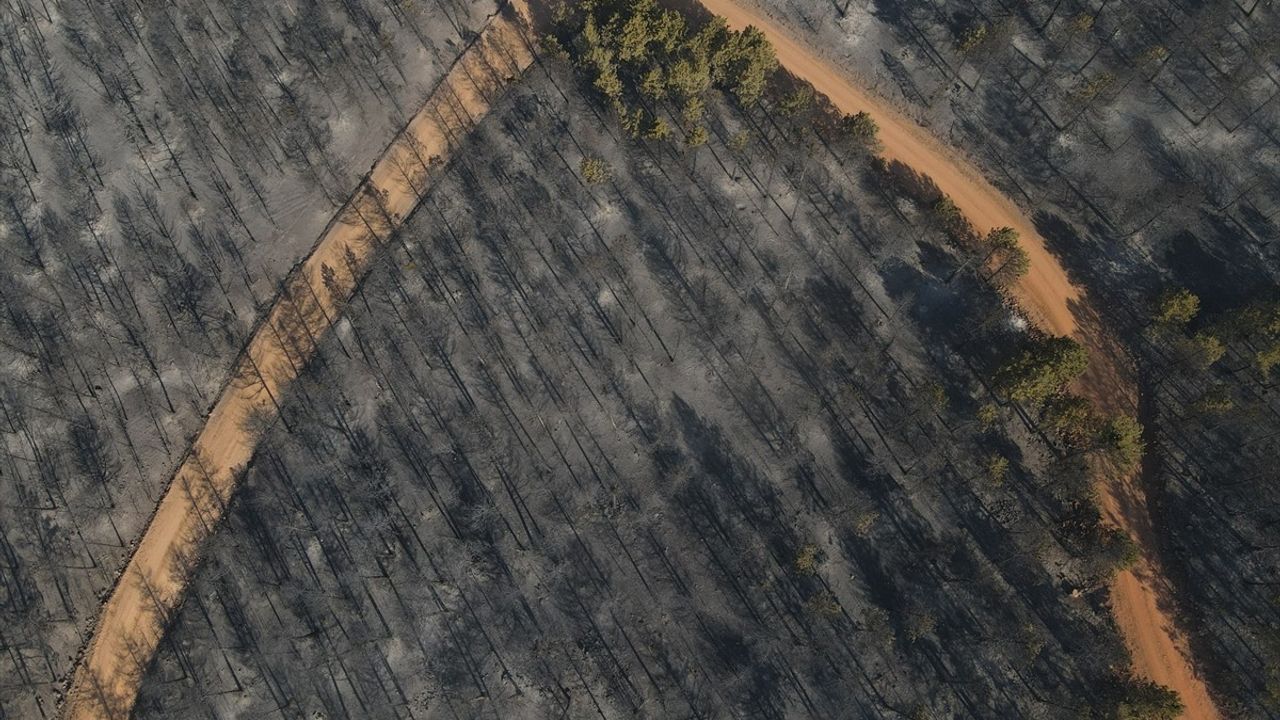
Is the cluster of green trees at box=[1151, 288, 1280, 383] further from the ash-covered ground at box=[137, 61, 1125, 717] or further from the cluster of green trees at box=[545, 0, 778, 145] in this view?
the cluster of green trees at box=[545, 0, 778, 145]

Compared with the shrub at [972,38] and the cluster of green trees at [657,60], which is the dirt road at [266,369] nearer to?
the cluster of green trees at [657,60]

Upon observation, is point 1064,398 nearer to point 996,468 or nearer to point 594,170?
point 996,468

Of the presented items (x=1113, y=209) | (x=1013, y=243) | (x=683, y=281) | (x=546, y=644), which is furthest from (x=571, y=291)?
(x=1113, y=209)

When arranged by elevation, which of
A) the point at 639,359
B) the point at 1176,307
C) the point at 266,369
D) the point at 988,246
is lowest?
the point at 266,369

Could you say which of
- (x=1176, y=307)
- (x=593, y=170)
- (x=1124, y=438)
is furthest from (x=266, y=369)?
(x=1176, y=307)

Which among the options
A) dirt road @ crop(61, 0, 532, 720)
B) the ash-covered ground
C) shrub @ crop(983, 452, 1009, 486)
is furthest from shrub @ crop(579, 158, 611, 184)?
shrub @ crop(983, 452, 1009, 486)

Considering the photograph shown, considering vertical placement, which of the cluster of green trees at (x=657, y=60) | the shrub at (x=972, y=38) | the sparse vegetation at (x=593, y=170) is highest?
the shrub at (x=972, y=38)

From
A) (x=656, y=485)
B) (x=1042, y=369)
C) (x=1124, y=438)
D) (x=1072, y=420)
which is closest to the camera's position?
→ (x=1042, y=369)

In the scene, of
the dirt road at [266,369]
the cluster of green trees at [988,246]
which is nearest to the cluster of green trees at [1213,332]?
the cluster of green trees at [988,246]
